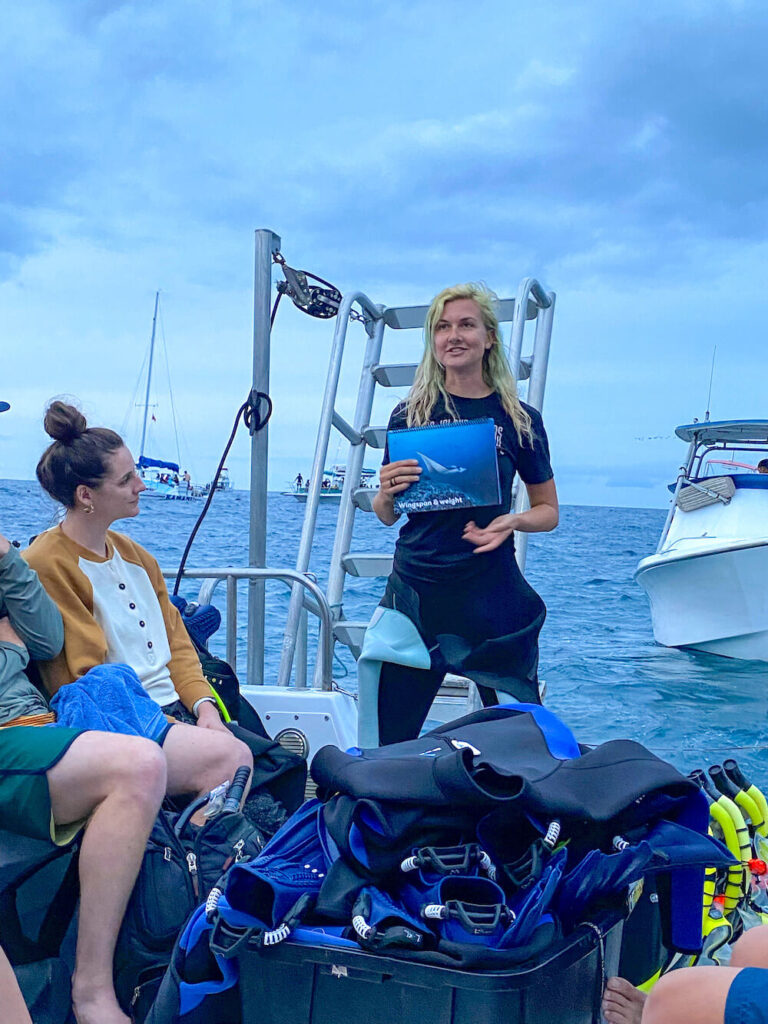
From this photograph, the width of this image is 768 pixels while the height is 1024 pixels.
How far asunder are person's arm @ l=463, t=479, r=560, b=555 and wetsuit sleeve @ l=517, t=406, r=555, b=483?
3 centimetres

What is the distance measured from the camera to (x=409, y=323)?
13.3 feet

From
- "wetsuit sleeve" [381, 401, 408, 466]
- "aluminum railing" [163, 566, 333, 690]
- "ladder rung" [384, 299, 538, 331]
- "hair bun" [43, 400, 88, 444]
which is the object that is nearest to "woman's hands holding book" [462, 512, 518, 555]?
"wetsuit sleeve" [381, 401, 408, 466]

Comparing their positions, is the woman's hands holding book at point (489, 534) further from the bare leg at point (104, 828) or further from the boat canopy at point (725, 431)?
the boat canopy at point (725, 431)

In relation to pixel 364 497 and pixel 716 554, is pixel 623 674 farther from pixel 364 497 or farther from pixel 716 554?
pixel 364 497

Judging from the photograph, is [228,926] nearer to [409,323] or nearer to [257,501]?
[257,501]

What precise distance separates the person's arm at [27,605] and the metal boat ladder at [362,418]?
4.34 ft

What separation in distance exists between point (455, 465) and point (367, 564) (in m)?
1.37

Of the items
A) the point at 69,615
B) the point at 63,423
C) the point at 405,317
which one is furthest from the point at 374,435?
the point at 69,615

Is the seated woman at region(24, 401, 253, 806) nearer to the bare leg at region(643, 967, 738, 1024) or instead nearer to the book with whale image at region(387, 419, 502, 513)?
the book with whale image at region(387, 419, 502, 513)

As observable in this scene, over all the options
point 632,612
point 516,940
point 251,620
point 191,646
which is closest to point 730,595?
point 632,612

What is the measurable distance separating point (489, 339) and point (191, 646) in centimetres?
123

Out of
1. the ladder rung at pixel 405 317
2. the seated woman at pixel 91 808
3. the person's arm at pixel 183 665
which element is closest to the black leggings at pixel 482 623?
the person's arm at pixel 183 665

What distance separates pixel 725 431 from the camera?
10820 mm

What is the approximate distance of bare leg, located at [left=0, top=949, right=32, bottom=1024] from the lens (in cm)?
140
